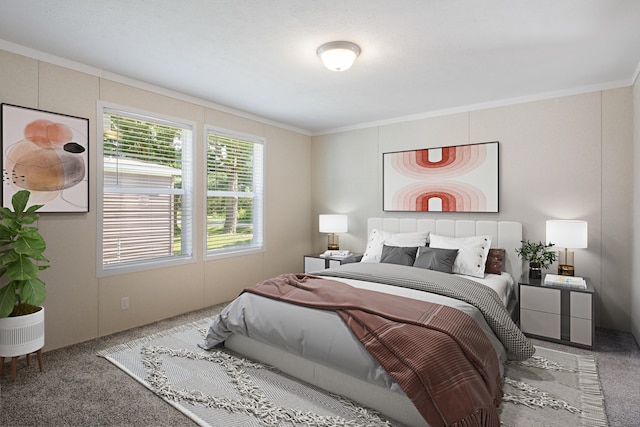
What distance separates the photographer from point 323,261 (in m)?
4.98

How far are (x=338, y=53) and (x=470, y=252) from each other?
2.43 m

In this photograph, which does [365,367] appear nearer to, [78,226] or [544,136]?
[78,226]

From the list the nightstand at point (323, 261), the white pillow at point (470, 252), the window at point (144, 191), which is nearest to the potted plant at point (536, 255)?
the white pillow at point (470, 252)

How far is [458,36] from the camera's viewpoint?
A: 8.51ft

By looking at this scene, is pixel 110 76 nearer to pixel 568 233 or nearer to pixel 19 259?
pixel 19 259

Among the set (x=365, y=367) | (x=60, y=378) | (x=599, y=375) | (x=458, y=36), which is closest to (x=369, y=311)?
(x=365, y=367)

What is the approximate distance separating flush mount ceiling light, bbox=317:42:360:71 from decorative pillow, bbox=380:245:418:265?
6.94ft

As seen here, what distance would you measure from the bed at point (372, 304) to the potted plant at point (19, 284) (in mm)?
1248

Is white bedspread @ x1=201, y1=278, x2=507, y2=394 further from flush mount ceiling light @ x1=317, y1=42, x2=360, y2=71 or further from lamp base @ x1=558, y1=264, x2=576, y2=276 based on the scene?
flush mount ceiling light @ x1=317, y1=42, x2=360, y2=71

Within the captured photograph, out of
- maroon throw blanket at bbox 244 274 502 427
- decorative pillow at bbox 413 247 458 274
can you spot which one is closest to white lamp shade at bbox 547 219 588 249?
decorative pillow at bbox 413 247 458 274

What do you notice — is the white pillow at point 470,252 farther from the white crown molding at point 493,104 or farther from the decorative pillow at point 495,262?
the white crown molding at point 493,104

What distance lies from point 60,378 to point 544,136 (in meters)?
4.94

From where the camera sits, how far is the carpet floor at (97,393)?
2082 millimetres

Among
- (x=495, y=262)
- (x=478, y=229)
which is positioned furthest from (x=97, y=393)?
(x=478, y=229)
